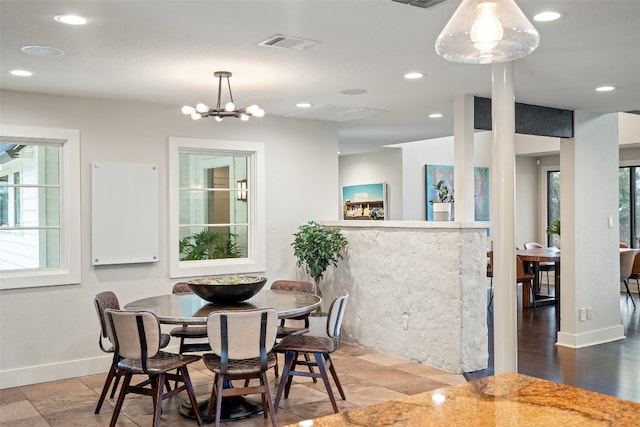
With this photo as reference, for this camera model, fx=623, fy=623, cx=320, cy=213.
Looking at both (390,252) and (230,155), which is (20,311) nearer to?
(230,155)

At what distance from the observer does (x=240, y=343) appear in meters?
3.53

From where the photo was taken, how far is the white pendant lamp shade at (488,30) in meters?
1.60

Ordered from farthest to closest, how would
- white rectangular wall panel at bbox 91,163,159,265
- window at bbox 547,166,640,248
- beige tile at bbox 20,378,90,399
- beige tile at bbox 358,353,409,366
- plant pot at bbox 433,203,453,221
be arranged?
window at bbox 547,166,640,248 → plant pot at bbox 433,203,453,221 → beige tile at bbox 358,353,409,366 → white rectangular wall panel at bbox 91,163,159,265 → beige tile at bbox 20,378,90,399

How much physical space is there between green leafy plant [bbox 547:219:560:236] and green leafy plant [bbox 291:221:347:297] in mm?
5381

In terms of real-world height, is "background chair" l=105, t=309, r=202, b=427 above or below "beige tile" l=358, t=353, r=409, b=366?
above

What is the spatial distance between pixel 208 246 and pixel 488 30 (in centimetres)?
474

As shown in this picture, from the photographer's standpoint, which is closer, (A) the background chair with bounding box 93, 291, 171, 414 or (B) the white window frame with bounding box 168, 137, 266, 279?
(A) the background chair with bounding box 93, 291, 171, 414

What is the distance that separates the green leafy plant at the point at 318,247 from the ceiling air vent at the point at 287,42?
263 centimetres

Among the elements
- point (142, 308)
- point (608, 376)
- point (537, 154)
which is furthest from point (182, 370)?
point (537, 154)

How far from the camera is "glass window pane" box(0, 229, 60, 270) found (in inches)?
200

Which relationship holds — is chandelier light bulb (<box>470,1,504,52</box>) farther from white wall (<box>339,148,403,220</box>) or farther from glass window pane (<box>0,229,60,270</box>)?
white wall (<box>339,148,403,220</box>)

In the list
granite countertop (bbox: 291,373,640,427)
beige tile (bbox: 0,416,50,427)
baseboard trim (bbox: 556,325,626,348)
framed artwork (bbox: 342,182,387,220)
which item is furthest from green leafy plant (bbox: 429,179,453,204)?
granite countertop (bbox: 291,373,640,427)

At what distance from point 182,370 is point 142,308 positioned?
0.49 metres

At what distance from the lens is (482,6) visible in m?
1.60
